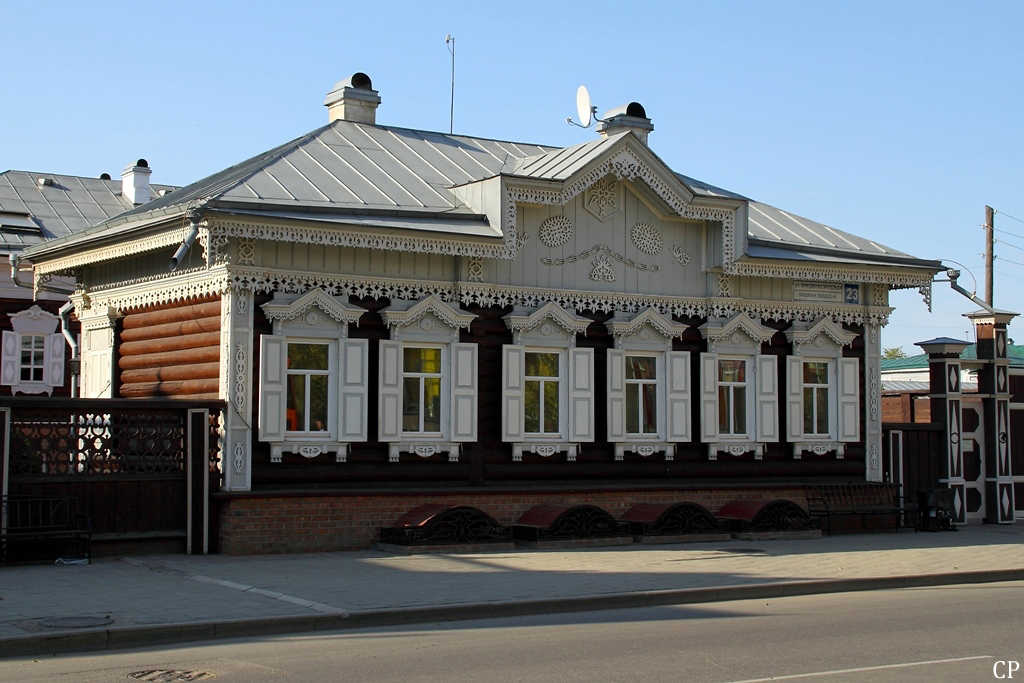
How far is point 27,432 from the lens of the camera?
51.9 feet

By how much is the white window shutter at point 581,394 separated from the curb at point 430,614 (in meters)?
5.73

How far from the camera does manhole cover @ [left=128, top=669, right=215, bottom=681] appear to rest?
893 centimetres

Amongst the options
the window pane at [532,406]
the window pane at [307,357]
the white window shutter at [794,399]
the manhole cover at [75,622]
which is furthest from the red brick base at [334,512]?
the manhole cover at [75,622]

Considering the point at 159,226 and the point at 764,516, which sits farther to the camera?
the point at 764,516

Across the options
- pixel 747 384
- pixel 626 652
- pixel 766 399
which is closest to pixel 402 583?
pixel 626 652

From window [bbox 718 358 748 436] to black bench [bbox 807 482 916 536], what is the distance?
161cm

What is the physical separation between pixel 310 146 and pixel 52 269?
4.58 metres

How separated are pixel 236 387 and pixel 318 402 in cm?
122

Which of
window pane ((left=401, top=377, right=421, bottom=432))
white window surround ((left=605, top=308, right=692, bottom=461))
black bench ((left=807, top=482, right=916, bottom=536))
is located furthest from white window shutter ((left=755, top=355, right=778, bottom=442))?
window pane ((left=401, top=377, right=421, bottom=432))

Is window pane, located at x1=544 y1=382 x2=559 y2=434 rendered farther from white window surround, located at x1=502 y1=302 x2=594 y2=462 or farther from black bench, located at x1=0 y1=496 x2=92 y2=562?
black bench, located at x1=0 y1=496 x2=92 y2=562

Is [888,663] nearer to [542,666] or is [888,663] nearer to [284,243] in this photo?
[542,666]

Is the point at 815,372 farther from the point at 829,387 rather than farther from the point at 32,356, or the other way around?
the point at 32,356

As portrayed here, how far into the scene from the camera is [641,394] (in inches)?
805

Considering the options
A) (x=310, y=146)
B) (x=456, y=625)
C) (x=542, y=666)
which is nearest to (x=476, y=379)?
(x=310, y=146)
